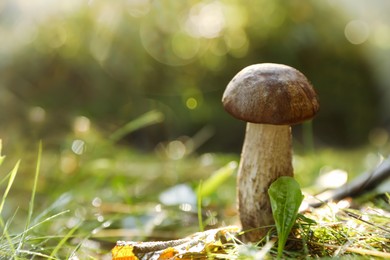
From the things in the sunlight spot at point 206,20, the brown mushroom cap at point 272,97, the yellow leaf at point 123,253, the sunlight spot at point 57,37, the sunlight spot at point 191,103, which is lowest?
the yellow leaf at point 123,253

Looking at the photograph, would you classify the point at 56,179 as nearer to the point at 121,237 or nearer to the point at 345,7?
the point at 121,237

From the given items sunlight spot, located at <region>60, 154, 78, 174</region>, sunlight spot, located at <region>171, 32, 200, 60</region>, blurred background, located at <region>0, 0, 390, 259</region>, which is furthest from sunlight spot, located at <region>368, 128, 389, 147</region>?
sunlight spot, located at <region>60, 154, 78, 174</region>

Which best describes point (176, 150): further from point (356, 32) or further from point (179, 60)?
point (356, 32)

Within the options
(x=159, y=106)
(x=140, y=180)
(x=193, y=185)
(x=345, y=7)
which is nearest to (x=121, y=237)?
(x=193, y=185)

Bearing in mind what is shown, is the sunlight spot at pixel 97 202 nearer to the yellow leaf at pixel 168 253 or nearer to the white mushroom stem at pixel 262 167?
the white mushroom stem at pixel 262 167

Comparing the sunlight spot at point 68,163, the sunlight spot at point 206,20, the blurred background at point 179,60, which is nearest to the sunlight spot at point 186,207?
the sunlight spot at point 68,163
